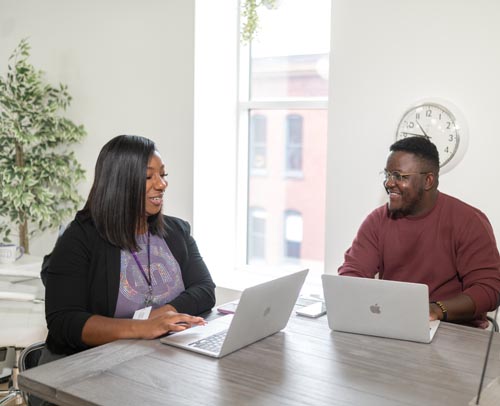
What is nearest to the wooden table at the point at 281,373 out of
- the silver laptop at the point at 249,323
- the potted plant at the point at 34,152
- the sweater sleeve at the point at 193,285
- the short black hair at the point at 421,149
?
the silver laptop at the point at 249,323

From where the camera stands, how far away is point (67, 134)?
3912mm

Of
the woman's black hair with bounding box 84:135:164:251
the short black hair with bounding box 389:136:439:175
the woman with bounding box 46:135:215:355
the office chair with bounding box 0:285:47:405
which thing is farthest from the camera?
the office chair with bounding box 0:285:47:405

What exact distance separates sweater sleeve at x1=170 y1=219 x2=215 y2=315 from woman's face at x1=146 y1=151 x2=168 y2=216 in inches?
8.6

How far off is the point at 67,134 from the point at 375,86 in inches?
72.3

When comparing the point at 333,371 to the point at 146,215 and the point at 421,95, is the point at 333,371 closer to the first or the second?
the point at 146,215

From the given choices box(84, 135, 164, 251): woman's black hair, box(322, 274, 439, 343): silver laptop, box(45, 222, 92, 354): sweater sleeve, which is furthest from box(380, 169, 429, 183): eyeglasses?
box(45, 222, 92, 354): sweater sleeve

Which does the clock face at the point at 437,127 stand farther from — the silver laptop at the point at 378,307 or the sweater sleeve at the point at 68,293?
the sweater sleeve at the point at 68,293

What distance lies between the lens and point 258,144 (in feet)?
12.7

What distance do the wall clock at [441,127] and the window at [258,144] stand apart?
1.06 meters

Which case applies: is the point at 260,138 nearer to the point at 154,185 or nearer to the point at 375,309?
the point at 154,185

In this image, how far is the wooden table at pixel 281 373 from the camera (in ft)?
5.15

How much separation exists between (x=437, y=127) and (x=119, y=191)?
4.66 feet

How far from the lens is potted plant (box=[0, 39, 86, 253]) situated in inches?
148

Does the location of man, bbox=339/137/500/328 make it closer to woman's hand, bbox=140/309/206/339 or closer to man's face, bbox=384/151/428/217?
man's face, bbox=384/151/428/217
